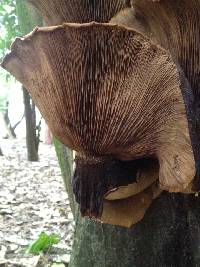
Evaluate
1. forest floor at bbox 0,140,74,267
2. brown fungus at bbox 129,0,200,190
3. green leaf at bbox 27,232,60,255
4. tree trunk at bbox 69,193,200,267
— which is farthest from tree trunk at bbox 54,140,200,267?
green leaf at bbox 27,232,60,255

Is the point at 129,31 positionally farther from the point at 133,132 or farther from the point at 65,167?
the point at 65,167

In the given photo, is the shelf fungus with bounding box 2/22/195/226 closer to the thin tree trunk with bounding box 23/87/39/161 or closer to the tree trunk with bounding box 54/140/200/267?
the tree trunk with bounding box 54/140/200/267

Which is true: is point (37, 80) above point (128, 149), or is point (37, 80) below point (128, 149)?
above

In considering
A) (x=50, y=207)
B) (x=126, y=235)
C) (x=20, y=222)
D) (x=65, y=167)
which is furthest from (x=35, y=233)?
(x=126, y=235)

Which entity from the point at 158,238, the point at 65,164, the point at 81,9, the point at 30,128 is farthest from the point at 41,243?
the point at 30,128

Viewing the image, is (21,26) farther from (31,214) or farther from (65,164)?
(31,214)
